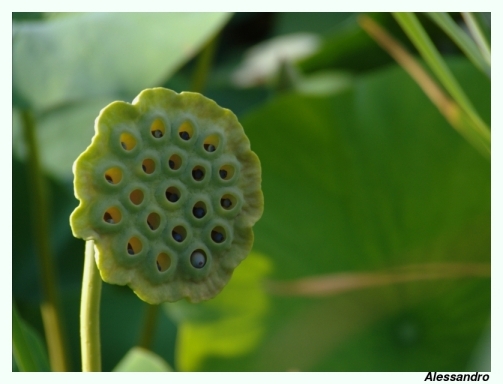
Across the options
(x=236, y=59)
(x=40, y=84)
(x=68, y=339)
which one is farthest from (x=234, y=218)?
(x=236, y=59)

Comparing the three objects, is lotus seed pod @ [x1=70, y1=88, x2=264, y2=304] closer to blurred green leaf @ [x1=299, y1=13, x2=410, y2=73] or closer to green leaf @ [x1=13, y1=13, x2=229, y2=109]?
green leaf @ [x1=13, y1=13, x2=229, y2=109]

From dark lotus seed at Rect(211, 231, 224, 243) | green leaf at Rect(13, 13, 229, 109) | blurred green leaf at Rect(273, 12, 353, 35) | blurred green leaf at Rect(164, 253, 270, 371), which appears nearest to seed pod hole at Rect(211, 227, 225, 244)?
dark lotus seed at Rect(211, 231, 224, 243)

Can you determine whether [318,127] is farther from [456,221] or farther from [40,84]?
→ [40,84]

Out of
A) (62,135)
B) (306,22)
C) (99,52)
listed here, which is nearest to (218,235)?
(99,52)

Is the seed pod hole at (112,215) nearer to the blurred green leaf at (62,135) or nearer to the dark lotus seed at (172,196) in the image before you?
the dark lotus seed at (172,196)

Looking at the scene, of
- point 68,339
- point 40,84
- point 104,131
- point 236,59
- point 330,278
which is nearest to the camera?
point 104,131

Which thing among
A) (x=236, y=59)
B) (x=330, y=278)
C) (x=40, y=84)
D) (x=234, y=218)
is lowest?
(x=234, y=218)

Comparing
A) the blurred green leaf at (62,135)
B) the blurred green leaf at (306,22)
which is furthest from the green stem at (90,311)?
the blurred green leaf at (306,22)

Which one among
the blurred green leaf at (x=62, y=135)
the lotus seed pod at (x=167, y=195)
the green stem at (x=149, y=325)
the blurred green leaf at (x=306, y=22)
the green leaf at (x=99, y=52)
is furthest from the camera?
the blurred green leaf at (x=306, y=22)
